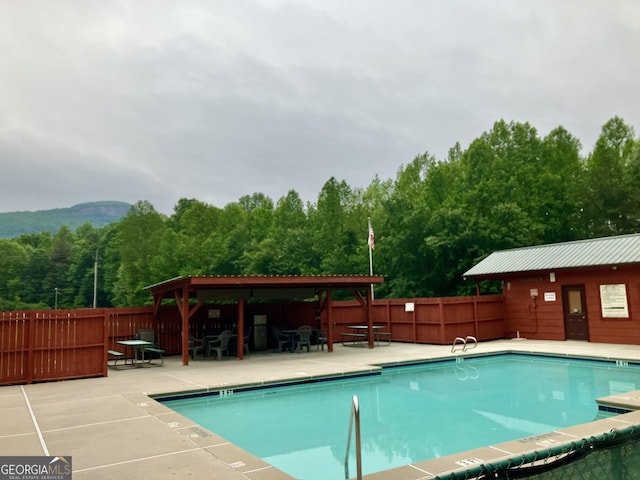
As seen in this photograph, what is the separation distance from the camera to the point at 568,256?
1628cm

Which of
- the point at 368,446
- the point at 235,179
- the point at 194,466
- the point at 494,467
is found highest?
the point at 235,179

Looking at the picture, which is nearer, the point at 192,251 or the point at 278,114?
the point at 278,114

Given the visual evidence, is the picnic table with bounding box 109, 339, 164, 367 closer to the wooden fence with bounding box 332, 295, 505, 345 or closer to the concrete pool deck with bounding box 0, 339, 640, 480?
the concrete pool deck with bounding box 0, 339, 640, 480

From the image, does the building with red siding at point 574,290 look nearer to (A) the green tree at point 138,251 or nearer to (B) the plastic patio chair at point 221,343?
(B) the plastic patio chair at point 221,343

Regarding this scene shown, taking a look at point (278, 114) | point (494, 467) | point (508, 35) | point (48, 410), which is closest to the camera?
point (494, 467)

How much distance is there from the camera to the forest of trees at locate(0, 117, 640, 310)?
28.4 meters

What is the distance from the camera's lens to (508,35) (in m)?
16.9

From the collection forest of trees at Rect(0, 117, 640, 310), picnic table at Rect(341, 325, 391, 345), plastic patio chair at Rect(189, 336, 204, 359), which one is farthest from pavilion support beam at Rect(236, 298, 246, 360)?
forest of trees at Rect(0, 117, 640, 310)

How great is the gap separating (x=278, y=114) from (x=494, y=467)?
28129mm

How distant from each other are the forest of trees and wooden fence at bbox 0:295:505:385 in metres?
10.6

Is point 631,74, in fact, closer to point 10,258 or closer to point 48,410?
point 48,410

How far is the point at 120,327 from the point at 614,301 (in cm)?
1554

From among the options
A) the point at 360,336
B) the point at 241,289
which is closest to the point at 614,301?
the point at 360,336

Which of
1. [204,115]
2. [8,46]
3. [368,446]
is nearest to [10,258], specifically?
[204,115]
